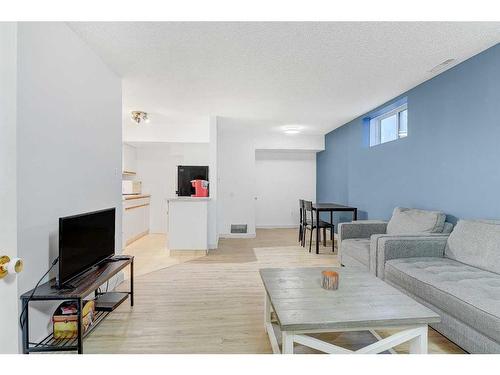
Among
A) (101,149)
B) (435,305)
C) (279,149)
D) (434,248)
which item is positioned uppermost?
(279,149)

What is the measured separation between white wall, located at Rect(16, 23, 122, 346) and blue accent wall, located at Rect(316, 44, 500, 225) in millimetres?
3701

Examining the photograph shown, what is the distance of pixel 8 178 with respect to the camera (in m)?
0.78

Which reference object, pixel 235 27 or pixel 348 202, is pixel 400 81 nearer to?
pixel 235 27

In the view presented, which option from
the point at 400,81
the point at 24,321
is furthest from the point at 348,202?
the point at 24,321

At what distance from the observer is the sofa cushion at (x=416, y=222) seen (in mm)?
2762

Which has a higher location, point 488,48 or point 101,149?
point 488,48

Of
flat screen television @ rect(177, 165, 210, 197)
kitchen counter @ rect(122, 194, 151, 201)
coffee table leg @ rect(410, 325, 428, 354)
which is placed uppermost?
flat screen television @ rect(177, 165, 210, 197)

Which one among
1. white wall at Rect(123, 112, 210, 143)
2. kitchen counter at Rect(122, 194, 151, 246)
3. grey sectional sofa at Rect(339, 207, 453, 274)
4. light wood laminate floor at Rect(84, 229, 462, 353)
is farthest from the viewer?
white wall at Rect(123, 112, 210, 143)

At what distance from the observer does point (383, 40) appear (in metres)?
2.24

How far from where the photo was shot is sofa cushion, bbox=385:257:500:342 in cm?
154

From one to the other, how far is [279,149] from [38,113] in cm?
528

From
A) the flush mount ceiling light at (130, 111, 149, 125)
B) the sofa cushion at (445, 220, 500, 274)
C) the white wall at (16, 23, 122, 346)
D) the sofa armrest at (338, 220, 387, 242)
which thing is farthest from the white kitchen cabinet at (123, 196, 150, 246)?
the sofa cushion at (445, 220, 500, 274)

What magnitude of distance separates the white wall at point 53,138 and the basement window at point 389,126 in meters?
4.00

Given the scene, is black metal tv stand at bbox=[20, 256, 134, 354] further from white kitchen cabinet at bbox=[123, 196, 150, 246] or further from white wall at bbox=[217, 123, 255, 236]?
white wall at bbox=[217, 123, 255, 236]
